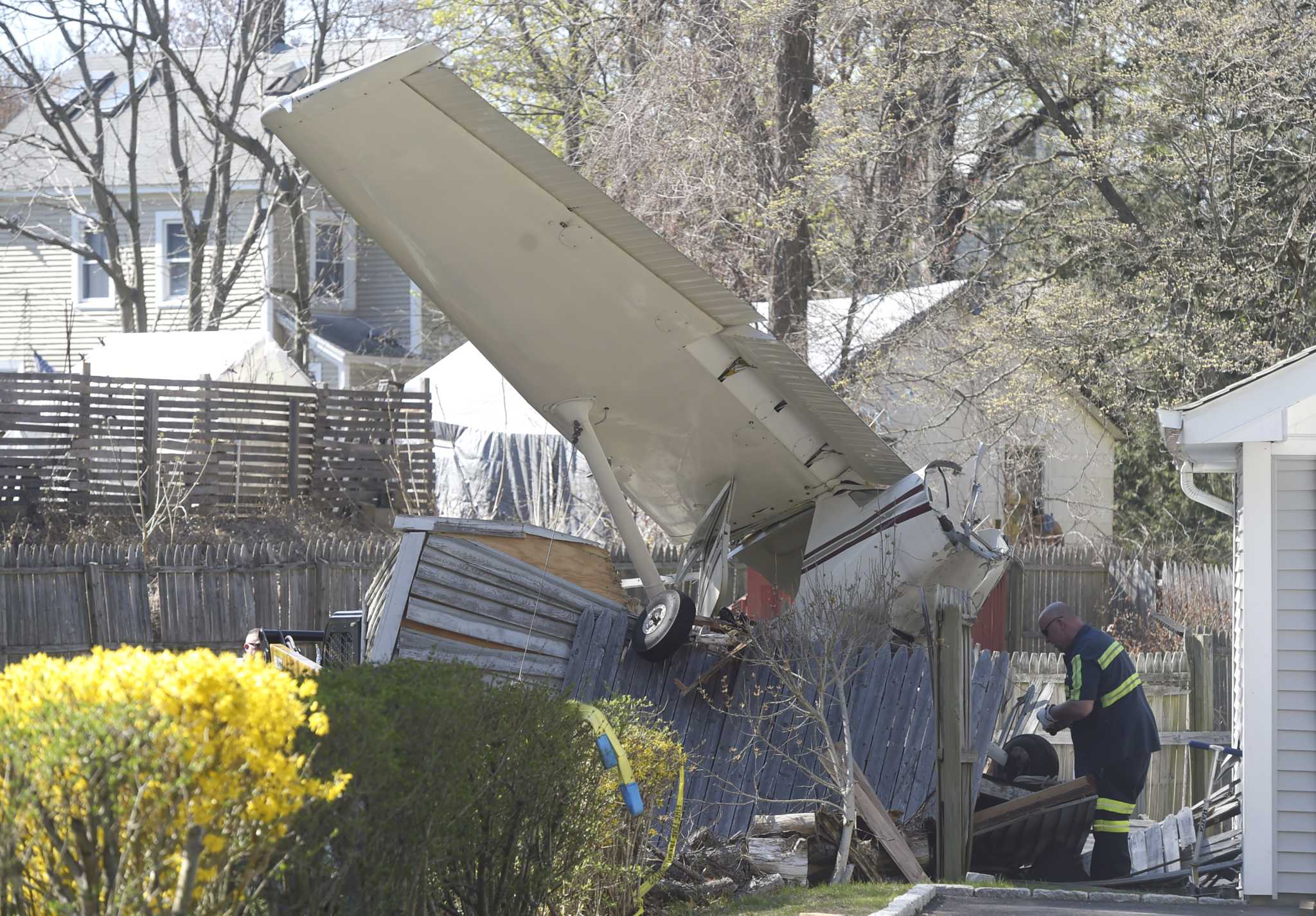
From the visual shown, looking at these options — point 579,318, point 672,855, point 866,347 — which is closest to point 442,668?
point 672,855

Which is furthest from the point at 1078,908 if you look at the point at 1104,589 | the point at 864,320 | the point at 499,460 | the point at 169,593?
the point at 499,460

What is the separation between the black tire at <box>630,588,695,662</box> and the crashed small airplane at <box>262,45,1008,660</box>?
0.05ft

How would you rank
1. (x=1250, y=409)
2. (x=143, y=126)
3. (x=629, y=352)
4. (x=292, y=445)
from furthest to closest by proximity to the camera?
(x=143, y=126) < (x=292, y=445) < (x=629, y=352) < (x=1250, y=409)

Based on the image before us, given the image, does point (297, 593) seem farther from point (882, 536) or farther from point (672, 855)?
point (672, 855)

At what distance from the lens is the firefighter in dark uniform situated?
32.5ft

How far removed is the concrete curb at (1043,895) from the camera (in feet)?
26.6

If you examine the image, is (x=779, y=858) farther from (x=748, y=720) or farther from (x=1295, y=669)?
(x=1295, y=669)

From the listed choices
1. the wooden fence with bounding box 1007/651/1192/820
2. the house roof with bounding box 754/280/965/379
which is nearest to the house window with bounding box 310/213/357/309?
the house roof with bounding box 754/280/965/379

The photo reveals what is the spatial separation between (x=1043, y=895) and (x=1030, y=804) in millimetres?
1843

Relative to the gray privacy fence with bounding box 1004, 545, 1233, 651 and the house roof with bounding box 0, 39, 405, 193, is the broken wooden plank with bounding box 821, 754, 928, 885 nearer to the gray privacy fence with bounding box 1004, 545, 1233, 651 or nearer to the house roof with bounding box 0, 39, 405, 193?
A: the gray privacy fence with bounding box 1004, 545, 1233, 651

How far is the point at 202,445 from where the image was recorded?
20250 millimetres

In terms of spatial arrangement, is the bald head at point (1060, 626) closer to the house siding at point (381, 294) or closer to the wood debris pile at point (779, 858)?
the wood debris pile at point (779, 858)

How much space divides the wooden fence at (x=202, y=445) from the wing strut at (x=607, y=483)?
335 inches

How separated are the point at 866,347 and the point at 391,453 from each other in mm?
7707
